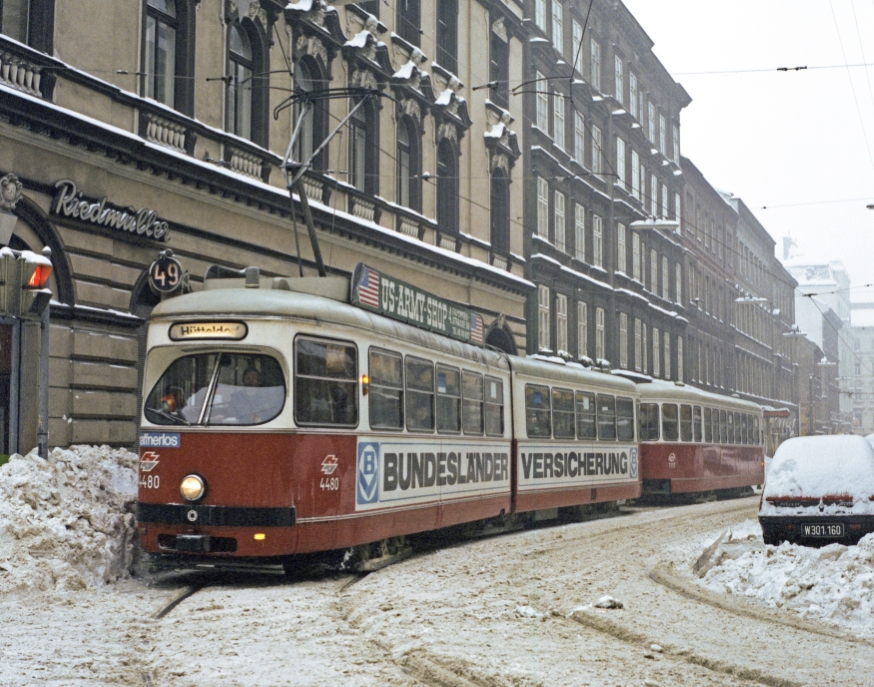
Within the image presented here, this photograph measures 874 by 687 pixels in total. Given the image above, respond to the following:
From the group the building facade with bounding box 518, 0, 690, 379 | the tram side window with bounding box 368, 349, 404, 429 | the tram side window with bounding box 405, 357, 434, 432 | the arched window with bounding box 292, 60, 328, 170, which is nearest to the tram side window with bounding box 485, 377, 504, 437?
the tram side window with bounding box 405, 357, 434, 432

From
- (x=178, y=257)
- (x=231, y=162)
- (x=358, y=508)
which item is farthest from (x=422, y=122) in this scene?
(x=358, y=508)

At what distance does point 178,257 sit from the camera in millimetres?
18953

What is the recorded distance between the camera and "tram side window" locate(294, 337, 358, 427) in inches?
465

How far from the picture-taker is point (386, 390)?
1354 cm

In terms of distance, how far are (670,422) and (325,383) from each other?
1732 cm

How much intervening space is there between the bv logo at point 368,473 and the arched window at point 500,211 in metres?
20.6

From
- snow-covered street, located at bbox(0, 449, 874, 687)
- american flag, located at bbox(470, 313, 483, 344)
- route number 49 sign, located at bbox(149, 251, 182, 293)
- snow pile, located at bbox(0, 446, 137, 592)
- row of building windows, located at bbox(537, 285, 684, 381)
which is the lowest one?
snow-covered street, located at bbox(0, 449, 874, 687)

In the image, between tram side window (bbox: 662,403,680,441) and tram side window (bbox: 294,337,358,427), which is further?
tram side window (bbox: 662,403,680,441)

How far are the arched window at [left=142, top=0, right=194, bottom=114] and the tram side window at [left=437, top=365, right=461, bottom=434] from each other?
6.89m

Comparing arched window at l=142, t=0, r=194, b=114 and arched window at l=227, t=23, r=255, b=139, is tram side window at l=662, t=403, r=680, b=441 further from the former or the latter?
arched window at l=142, t=0, r=194, b=114

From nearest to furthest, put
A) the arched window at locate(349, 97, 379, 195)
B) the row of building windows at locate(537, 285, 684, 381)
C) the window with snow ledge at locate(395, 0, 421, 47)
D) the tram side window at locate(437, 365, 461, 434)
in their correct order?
1. the tram side window at locate(437, 365, 461, 434)
2. the arched window at locate(349, 97, 379, 195)
3. the window with snow ledge at locate(395, 0, 421, 47)
4. the row of building windows at locate(537, 285, 684, 381)

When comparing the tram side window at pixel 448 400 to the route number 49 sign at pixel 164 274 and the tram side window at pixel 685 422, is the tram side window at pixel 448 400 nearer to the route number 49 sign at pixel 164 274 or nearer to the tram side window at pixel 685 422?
the route number 49 sign at pixel 164 274

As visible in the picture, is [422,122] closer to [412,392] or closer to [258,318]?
[412,392]

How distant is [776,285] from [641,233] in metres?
41.3
